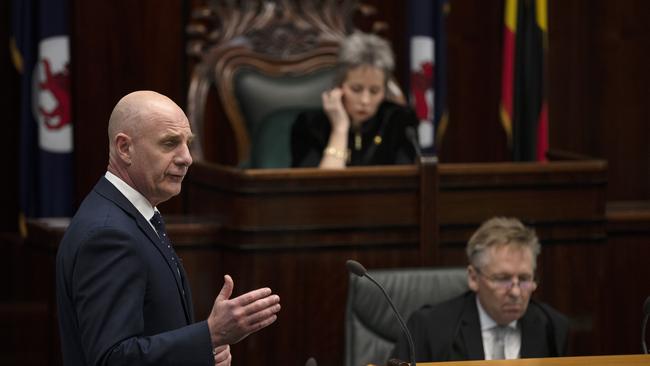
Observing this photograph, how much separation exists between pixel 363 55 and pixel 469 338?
74.7 inches

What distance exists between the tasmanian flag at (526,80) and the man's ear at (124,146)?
13.8ft

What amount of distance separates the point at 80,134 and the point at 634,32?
3027 mm

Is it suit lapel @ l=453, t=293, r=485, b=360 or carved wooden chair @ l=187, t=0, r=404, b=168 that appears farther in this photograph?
carved wooden chair @ l=187, t=0, r=404, b=168

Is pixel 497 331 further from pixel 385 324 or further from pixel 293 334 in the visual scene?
pixel 293 334

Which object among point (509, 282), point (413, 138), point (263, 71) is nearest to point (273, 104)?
point (263, 71)

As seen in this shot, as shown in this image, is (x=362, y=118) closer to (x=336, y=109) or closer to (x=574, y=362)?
(x=336, y=109)

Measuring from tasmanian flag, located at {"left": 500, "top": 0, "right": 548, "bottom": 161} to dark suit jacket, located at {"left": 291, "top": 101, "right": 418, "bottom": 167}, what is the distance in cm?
124

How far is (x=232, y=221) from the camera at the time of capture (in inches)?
212

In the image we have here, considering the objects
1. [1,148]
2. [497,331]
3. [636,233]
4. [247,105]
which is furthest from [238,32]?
[497,331]

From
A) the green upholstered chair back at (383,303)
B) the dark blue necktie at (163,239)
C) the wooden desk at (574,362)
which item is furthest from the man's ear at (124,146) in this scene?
the green upholstered chair back at (383,303)

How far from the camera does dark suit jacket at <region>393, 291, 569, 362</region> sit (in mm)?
4348

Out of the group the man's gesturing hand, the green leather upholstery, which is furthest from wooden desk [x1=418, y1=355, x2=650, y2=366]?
the green leather upholstery

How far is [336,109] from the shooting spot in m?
5.92

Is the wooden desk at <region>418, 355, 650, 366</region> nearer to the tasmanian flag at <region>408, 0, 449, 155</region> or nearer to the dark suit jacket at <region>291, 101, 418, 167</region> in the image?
the dark suit jacket at <region>291, 101, 418, 167</region>
